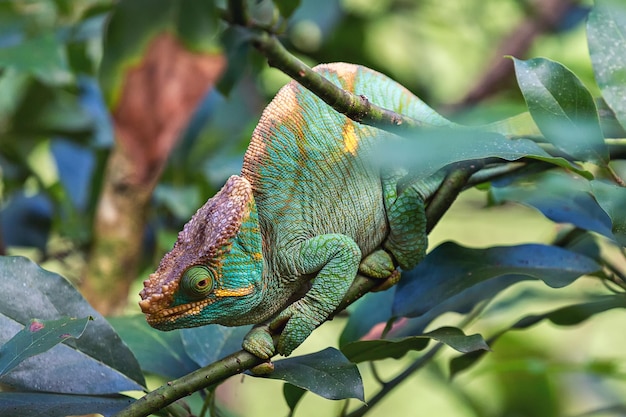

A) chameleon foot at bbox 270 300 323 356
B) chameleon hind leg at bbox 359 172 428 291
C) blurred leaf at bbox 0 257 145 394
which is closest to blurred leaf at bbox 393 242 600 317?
chameleon hind leg at bbox 359 172 428 291

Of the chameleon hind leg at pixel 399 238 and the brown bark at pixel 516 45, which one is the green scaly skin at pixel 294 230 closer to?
the chameleon hind leg at pixel 399 238

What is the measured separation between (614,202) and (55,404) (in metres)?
0.73

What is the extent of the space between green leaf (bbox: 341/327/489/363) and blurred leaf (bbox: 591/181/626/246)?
0.22 metres

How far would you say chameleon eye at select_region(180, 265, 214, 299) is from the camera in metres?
1.04

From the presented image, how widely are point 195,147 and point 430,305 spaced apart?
1.32 m

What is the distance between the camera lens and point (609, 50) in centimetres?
114

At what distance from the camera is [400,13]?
359cm

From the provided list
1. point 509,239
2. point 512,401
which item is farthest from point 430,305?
point 509,239

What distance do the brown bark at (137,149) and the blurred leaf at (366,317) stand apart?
98 cm

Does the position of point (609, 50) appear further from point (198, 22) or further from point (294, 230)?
point (198, 22)

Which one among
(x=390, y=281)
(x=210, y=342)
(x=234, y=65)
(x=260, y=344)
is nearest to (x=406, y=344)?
(x=390, y=281)

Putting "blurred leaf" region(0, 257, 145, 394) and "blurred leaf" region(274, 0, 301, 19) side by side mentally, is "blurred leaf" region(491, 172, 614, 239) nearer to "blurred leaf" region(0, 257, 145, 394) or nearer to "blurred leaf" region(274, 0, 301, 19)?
"blurred leaf" region(274, 0, 301, 19)

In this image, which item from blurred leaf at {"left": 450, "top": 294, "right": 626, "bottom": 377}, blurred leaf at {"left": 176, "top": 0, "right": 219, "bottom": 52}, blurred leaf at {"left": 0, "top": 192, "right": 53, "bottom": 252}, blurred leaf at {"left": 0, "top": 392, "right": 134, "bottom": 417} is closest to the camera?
blurred leaf at {"left": 0, "top": 392, "right": 134, "bottom": 417}

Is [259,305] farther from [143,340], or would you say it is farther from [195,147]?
[195,147]
